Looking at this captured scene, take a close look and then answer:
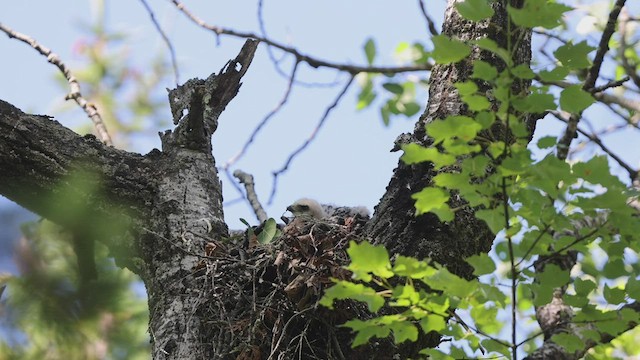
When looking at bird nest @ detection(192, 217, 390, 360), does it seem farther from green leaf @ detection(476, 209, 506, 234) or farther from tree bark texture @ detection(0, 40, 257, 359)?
green leaf @ detection(476, 209, 506, 234)

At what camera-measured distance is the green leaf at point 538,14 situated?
2.28 metres

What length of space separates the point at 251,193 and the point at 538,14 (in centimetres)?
359

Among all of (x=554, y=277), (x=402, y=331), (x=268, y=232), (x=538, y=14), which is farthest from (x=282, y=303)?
(x=538, y=14)

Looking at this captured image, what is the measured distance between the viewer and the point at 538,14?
2324 mm

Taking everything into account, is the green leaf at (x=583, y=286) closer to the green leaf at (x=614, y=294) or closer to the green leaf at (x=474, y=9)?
the green leaf at (x=614, y=294)

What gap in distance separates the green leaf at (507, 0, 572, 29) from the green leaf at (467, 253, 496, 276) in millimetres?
684

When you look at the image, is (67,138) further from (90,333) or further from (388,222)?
(388,222)

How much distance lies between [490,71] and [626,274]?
0.83m

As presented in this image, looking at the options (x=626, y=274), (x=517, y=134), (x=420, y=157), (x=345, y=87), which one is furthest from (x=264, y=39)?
(x=626, y=274)

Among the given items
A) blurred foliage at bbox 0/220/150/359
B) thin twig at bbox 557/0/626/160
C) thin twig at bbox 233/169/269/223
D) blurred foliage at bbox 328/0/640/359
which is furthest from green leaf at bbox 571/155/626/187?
thin twig at bbox 233/169/269/223

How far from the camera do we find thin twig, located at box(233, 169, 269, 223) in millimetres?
5469

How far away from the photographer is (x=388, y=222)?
132 inches

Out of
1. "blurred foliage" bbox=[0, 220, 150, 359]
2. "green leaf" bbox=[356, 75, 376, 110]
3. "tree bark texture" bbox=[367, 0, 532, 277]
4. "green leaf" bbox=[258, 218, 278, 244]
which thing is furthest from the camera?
"green leaf" bbox=[258, 218, 278, 244]

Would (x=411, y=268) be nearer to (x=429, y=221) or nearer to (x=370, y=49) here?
(x=370, y=49)
